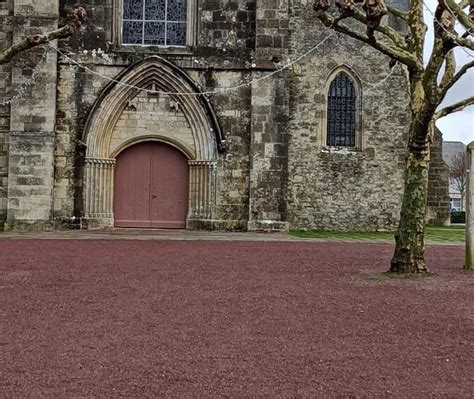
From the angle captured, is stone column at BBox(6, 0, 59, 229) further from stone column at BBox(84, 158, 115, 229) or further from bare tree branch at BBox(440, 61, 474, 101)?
bare tree branch at BBox(440, 61, 474, 101)

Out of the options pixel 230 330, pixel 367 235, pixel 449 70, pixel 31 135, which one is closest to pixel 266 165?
pixel 367 235

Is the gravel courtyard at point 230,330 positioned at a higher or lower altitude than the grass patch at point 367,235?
lower

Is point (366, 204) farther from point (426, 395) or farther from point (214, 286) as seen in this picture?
point (426, 395)

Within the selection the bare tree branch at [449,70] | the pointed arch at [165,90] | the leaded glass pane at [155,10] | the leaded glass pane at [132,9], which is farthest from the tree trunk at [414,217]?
the leaded glass pane at [132,9]

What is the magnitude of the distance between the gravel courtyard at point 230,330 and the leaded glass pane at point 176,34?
35.2ft

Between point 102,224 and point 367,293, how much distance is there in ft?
41.1

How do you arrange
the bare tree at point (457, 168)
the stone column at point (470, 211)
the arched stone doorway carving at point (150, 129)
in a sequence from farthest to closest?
the bare tree at point (457, 168), the arched stone doorway carving at point (150, 129), the stone column at point (470, 211)

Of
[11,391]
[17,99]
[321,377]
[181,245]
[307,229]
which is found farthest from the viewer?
[307,229]

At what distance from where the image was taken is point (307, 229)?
71.7 feet

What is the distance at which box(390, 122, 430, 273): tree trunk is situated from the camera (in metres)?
10.0

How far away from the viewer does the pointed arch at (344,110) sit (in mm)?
22234

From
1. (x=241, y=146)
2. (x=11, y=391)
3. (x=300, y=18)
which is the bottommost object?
(x=11, y=391)

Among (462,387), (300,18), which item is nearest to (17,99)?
(300,18)

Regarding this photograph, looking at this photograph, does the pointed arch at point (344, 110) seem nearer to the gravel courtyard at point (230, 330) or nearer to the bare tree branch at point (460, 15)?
the gravel courtyard at point (230, 330)
